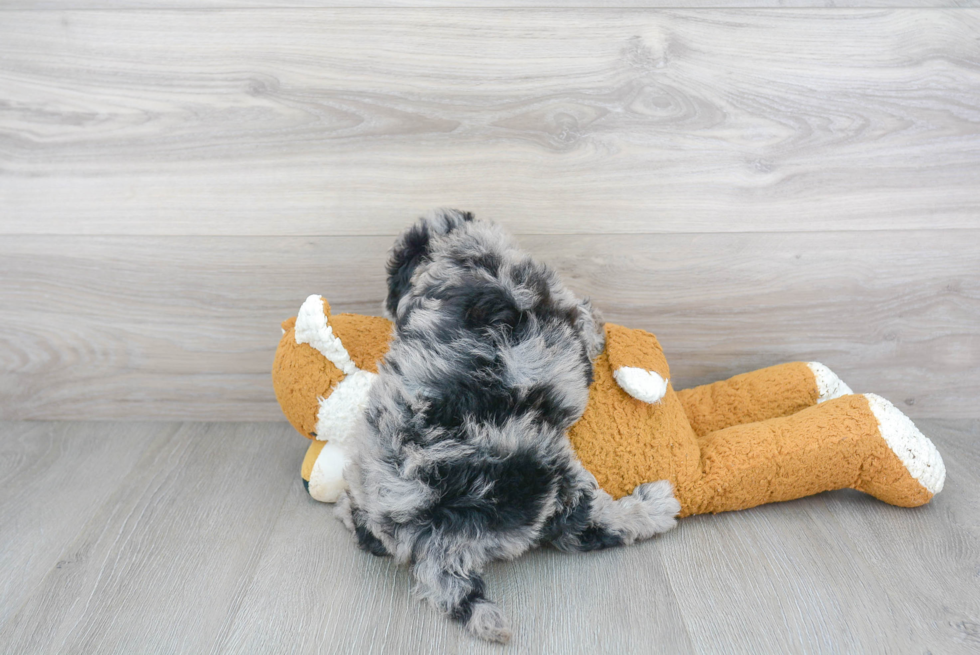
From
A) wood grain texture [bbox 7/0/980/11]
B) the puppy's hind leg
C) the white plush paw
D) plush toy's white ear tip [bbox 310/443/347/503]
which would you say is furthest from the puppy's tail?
wood grain texture [bbox 7/0/980/11]

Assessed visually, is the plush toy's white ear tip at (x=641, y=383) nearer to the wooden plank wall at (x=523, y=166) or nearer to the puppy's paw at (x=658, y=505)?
the puppy's paw at (x=658, y=505)

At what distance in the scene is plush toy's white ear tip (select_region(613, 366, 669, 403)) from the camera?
Answer: 0.82 m

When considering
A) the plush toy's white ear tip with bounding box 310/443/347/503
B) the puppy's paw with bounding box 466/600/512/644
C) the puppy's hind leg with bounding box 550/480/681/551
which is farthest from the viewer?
the plush toy's white ear tip with bounding box 310/443/347/503

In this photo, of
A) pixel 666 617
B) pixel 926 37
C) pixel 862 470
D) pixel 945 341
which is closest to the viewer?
pixel 666 617

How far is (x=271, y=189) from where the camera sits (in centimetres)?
102

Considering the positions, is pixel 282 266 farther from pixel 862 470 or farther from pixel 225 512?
pixel 862 470

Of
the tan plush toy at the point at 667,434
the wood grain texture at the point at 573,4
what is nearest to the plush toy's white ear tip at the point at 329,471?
the tan plush toy at the point at 667,434

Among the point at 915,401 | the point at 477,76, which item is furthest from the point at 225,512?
the point at 915,401

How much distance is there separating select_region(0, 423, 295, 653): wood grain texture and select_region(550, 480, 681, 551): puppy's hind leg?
0.39 meters

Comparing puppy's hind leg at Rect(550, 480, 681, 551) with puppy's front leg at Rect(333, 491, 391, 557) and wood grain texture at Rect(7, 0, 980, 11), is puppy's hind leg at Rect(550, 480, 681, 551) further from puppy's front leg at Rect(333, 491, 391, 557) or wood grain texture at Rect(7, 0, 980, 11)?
wood grain texture at Rect(7, 0, 980, 11)

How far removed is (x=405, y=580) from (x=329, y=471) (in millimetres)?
203

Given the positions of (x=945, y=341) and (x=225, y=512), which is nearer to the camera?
(x=225, y=512)

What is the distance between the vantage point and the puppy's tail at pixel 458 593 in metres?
0.69

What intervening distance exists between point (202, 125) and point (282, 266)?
0.79 feet
